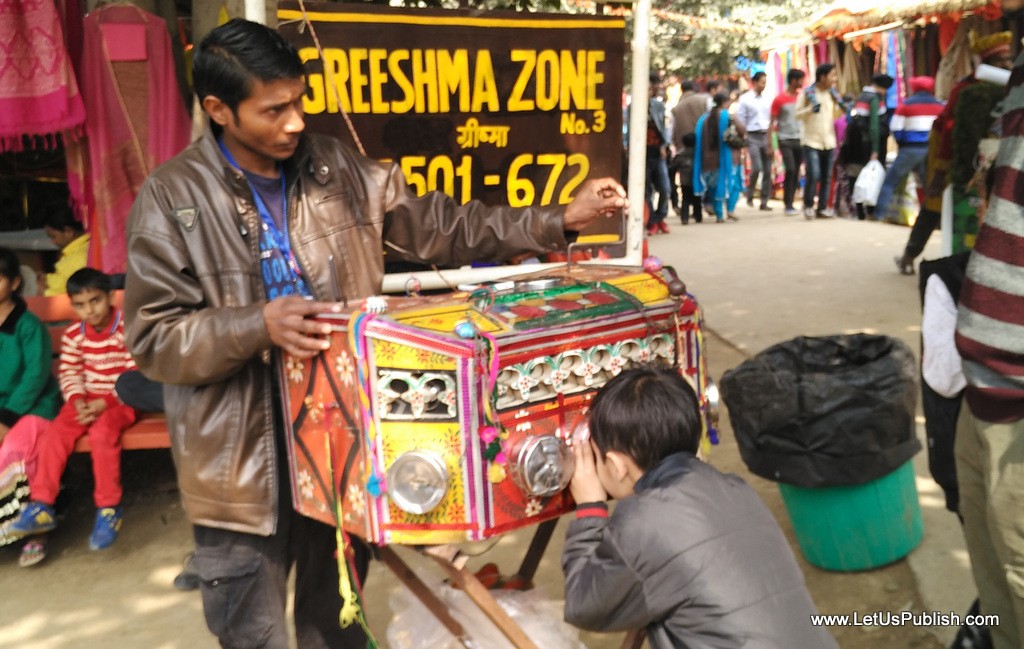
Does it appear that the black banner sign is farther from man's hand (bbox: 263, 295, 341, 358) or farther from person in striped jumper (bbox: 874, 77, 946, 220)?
person in striped jumper (bbox: 874, 77, 946, 220)

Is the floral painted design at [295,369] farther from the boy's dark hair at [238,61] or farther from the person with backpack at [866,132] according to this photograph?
the person with backpack at [866,132]

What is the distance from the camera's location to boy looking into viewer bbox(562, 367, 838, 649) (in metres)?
1.81

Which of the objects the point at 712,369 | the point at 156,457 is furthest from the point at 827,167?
the point at 156,457

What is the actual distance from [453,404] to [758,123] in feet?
39.1

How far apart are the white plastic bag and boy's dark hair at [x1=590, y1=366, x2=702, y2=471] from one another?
10069mm

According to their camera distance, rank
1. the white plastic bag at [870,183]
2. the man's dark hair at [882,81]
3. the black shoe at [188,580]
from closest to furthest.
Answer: the black shoe at [188,580] → the white plastic bag at [870,183] → the man's dark hair at [882,81]

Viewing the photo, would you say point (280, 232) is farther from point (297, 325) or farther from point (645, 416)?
point (645, 416)

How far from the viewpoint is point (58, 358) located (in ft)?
15.2

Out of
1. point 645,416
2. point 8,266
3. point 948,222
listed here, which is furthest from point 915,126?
point 645,416

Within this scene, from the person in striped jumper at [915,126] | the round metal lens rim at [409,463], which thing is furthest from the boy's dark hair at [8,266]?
the person in striped jumper at [915,126]

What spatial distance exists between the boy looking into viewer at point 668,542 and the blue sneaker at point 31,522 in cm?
289

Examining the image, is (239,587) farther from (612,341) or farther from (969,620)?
(969,620)

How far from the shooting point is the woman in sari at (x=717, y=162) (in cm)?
1190

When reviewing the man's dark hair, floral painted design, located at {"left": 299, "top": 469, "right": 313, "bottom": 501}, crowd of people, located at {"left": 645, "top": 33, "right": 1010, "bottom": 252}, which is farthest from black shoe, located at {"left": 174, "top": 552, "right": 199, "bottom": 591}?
the man's dark hair
